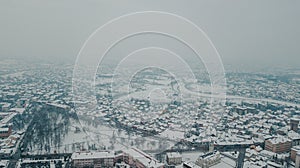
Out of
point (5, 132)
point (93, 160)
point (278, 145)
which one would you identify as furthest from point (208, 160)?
point (5, 132)

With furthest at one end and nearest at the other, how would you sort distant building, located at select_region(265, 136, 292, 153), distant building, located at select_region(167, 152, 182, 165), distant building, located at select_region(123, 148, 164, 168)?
distant building, located at select_region(265, 136, 292, 153) → distant building, located at select_region(167, 152, 182, 165) → distant building, located at select_region(123, 148, 164, 168)

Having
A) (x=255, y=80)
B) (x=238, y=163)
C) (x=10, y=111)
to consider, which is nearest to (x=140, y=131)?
(x=238, y=163)

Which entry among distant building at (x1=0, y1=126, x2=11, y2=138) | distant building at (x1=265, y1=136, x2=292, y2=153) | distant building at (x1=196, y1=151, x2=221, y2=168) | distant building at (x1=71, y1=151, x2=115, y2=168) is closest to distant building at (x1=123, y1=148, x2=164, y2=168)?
distant building at (x1=71, y1=151, x2=115, y2=168)

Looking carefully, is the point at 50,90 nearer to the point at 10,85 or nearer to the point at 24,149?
the point at 10,85

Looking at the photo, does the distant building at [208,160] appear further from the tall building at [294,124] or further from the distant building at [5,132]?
the distant building at [5,132]

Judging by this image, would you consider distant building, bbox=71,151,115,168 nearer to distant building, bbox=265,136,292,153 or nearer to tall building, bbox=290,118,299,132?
distant building, bbox=265,136,292,153

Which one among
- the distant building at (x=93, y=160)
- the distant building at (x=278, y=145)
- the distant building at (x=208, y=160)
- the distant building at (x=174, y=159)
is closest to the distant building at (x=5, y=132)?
the distant building at (x=93, y=160)
